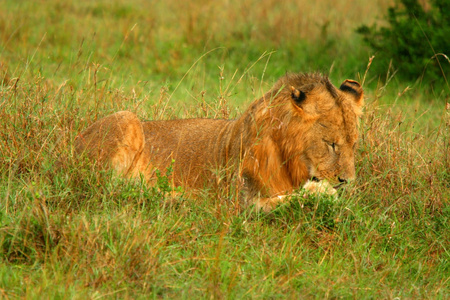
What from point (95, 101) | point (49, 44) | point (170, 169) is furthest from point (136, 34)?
point (170, 169)

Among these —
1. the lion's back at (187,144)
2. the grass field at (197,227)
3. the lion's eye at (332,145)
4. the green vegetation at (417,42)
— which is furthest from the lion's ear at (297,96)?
the green vegetation at (417,42)

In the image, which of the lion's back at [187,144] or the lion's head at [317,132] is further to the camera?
the lion's back at [187,144]

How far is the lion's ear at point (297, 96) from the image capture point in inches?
169

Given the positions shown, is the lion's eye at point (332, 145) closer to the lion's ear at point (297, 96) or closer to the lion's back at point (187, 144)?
the lion's ear at point (297, 96)

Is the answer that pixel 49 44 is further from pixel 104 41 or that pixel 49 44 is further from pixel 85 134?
pixel 85 134

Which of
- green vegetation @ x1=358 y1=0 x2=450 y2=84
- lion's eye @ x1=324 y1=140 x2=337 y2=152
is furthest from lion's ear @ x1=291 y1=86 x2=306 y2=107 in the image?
green vegetation @ x1=358 y1=0 x2=450 y2=84

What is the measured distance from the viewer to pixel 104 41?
10.3 m

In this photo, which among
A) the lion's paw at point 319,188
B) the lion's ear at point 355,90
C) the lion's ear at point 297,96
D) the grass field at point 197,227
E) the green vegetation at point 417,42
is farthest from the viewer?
the green vegetation at point 417,42

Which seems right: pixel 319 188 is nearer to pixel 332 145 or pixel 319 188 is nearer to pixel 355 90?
pixel 332 145

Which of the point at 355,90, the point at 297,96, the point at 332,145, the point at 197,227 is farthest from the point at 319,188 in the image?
the point at 197,227

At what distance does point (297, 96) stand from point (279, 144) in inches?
15.6

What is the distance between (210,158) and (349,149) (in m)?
1.27

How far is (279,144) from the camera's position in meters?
4.47

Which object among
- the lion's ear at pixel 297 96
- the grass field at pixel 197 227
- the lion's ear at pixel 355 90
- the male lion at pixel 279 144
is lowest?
the grass field at pixel 197 227
